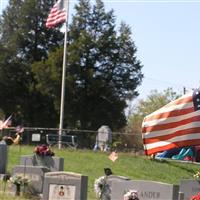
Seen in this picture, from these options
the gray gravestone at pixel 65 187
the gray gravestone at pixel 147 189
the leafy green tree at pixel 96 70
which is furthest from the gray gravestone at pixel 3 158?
the leafy green tree at pixel 96 70

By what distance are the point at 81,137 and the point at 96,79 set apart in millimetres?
14111

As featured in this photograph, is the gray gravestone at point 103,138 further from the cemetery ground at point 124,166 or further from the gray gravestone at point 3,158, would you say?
the gray gravestone at point 3,158

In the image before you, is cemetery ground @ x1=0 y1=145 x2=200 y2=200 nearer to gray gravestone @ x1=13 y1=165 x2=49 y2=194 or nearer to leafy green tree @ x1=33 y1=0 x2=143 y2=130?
gray gravestone @ x1=13 y1=165 x2=49 y2=194

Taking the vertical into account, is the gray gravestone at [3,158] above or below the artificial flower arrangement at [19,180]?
above

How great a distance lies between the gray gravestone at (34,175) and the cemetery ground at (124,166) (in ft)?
13.4

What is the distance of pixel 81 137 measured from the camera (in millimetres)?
38031

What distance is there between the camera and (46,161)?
835 inches

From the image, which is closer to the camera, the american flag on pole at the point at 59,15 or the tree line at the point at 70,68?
the american flag on pole at the point at 59,15

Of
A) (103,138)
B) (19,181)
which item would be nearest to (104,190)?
(19,181)

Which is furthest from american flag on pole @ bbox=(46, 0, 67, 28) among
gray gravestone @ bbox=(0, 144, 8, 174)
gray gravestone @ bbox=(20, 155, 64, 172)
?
gray gravestone @ bbox=(20, 155, 64, 172)

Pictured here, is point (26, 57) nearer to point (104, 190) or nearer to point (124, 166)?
point (124, 166)

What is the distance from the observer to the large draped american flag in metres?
9.88

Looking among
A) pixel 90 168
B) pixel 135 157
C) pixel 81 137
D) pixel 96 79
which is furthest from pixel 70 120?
pixel 90 168

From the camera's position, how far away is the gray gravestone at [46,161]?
21.0 meters
